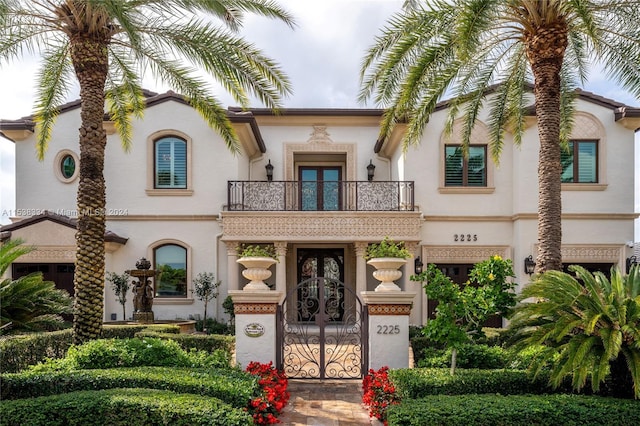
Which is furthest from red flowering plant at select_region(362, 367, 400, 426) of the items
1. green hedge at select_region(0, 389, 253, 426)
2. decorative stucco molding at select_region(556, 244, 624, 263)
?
decorative stucco molding at select_region(556, 244, 624, 263)

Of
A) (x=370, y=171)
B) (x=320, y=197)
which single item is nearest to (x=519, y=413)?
(x=320, y=197)

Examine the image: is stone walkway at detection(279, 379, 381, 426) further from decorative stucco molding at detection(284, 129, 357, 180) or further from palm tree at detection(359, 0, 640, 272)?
decorative stucco molding at detection(284, 129, 357, 180)

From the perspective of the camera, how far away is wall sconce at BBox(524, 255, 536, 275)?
50.0 feet

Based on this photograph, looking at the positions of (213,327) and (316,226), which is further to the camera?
(316,226)

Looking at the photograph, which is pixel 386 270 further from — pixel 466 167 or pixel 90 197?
pixel 466 167

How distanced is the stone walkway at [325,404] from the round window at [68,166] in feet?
39.3

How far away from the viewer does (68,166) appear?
16859 millimetres

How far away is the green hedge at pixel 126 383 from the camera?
6.38 m

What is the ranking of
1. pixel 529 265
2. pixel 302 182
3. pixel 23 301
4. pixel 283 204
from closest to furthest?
pixel 23 301, pixel 529 265, pixel 302 182, pixel 283 204

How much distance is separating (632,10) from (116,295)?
50.5 ft

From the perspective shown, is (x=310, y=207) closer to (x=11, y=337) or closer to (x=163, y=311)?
(x=163, y=311)

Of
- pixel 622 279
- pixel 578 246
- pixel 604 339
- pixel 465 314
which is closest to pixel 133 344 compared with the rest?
pixel 465 314

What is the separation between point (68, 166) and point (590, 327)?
1652cm

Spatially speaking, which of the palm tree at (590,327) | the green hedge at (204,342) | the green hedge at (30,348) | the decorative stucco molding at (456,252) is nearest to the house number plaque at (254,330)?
the green hedge at (204,342)
